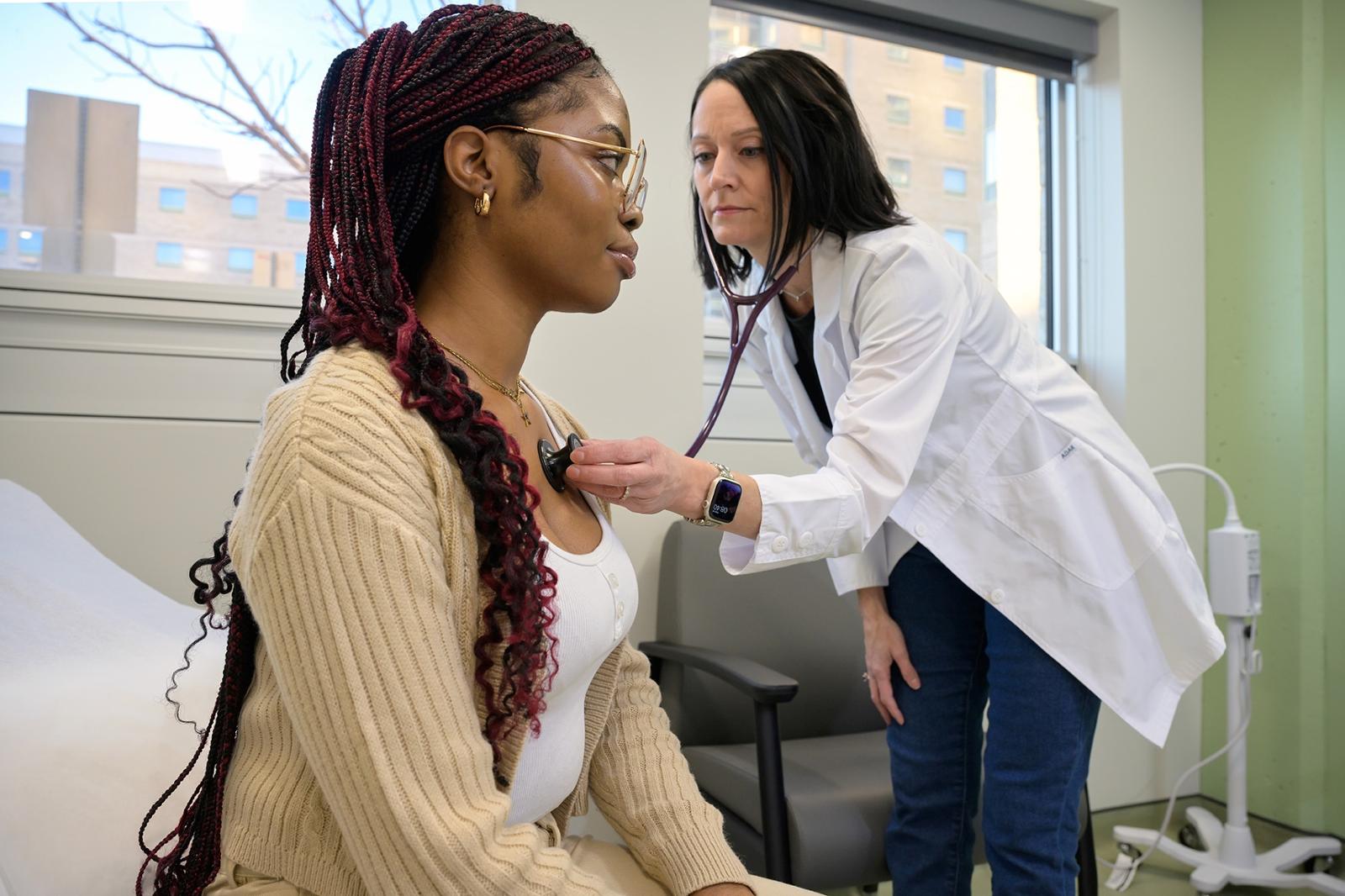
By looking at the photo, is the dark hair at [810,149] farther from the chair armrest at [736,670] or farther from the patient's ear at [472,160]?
the chair armrest at [736,670]

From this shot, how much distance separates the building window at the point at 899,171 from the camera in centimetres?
273

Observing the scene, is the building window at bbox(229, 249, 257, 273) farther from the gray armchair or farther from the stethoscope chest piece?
the stethoscope chest piece

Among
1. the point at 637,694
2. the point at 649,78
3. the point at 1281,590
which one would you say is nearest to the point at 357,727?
the point at 637,694

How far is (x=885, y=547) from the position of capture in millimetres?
1462

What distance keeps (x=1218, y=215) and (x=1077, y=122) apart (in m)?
0.46

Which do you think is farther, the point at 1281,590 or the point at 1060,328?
the point at 1060,328

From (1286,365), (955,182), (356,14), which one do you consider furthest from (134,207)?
(1286,365)

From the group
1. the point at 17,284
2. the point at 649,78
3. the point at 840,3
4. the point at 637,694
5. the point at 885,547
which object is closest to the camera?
the point at 637,694

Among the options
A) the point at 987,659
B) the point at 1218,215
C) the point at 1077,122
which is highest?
the point at 1077,122

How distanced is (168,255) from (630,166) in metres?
1.38

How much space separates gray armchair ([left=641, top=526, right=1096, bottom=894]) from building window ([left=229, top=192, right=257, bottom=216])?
1077 mm

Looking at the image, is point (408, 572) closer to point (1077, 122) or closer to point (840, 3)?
point (840, 3)

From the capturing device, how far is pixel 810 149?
131cm

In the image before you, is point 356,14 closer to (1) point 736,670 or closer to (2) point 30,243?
(2) point 30,243
